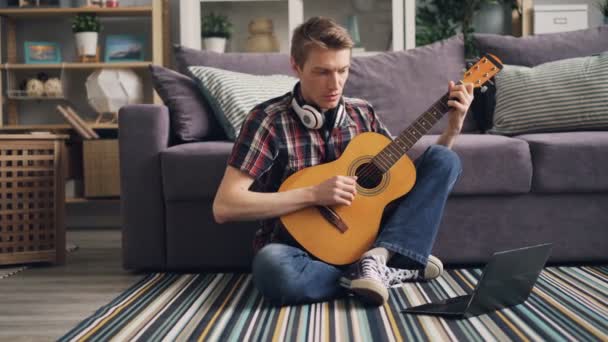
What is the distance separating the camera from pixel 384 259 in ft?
4.96

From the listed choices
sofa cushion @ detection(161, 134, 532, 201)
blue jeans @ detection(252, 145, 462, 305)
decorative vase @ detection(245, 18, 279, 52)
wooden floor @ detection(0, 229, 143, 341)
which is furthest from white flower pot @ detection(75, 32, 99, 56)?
blue jeans @ detection(252, 145, 462, 305)

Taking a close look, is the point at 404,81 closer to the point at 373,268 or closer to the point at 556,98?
the point at 556,98

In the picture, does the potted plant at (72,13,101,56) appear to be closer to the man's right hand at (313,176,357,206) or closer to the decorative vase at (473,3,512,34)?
the decorative vase at (473,3,512,34)

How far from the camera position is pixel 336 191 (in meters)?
1.48

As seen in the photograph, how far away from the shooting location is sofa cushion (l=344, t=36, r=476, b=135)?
234 cm

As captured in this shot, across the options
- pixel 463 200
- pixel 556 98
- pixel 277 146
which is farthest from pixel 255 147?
pixel 556 98

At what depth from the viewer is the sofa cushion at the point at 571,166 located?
6.27 ft

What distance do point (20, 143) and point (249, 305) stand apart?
1172 millimetres

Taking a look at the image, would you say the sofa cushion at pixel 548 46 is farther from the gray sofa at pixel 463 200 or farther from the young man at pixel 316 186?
the young man at pixel 316 186

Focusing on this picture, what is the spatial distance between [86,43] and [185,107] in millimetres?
1675

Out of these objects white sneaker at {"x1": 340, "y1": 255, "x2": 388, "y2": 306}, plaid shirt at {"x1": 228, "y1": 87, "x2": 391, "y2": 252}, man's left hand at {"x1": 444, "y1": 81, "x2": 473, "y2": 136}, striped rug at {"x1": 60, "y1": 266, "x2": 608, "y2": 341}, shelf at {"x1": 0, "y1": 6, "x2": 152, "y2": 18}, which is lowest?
striped rug at {"x1": 60, "y1": 266, "x2": 608, "y2": 341}

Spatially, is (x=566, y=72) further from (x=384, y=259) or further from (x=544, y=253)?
(x=384, y=259)

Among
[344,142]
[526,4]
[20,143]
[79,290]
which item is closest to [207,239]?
[79,290]

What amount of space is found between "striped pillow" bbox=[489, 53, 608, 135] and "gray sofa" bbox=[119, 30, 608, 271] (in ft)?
0.50
